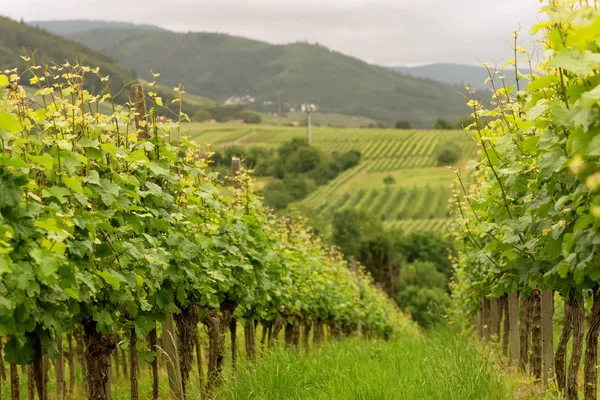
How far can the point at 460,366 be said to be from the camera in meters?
5.67

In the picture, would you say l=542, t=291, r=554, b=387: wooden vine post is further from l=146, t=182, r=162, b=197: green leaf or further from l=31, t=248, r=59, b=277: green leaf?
l=31, t=248, r=59, b=277: green leaf

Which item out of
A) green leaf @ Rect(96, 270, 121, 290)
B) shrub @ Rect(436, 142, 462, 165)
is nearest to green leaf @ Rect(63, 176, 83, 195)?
green leaf @ Rect(96, 270, 121, 290)

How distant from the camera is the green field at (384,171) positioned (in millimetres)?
79250

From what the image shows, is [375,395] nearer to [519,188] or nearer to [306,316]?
[519,188]

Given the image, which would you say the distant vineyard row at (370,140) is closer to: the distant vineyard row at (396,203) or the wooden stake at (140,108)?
the distant vineyard row at (396,203)

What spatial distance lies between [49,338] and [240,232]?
340cm

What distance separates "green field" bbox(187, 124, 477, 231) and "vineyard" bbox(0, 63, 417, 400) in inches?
2070

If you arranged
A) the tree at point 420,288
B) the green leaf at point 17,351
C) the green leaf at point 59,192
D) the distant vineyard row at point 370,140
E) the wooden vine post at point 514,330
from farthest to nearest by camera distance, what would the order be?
the distant vineyard row at point 370,140
the tree at point 420,288
the wooden vine post at point 514,330
the green leaf at point 17,351
the green leaf at point 59,192

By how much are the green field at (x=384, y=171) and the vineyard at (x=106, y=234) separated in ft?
172

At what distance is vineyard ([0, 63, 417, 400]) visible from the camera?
352cm

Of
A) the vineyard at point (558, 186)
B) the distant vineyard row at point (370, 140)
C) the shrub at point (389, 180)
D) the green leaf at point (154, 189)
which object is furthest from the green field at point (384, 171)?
the vineyard at point (558, 186)

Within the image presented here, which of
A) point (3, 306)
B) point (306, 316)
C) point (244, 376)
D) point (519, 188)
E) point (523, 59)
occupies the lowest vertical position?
point (306, 316)

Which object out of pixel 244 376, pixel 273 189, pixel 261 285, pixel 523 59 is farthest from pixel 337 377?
pixel 273 189

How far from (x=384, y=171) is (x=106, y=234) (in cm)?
9211
